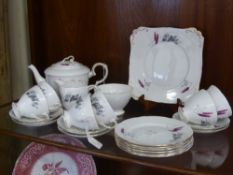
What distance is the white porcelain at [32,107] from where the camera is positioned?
876mm

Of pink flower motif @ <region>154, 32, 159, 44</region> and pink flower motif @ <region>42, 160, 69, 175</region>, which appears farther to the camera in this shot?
pink flower motif @ <region>42, 160, 69, 175</region>

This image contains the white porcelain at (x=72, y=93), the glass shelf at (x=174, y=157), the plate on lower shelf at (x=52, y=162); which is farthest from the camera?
the plate on lower shelf at (x=52, y=162)

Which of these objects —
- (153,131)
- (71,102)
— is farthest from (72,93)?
(153,131)

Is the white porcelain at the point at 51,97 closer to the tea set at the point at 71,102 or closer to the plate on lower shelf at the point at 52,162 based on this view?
the tea set at the point at 71,102

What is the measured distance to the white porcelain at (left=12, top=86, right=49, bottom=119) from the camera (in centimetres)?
88

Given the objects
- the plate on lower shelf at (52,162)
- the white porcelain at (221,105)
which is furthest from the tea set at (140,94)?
the plate on lower shelf at (52,162)

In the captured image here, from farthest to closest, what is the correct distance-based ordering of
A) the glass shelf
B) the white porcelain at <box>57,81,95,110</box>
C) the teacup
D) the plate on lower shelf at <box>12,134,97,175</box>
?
1. the plate on lower shelf at <box>12,134,97,175</box>
2. the white porcelain at <box>57,81,95,110</box>
3. the teacup
4. the glass shelf

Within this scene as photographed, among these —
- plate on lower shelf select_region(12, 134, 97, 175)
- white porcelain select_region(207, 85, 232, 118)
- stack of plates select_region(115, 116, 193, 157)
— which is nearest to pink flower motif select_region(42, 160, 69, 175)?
plate on lower shelf select_region(12, 134, 97, 175)

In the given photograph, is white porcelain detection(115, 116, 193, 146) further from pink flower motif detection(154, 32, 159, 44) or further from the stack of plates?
pink flower motif detection(154, 32, 159, 44)

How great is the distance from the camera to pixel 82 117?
804mm

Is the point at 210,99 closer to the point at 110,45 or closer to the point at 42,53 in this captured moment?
Result: the point at 110,45

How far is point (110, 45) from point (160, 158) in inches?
18.0

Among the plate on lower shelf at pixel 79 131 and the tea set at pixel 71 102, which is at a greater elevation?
the tea set at pixel 71 102

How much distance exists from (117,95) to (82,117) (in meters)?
0.12
